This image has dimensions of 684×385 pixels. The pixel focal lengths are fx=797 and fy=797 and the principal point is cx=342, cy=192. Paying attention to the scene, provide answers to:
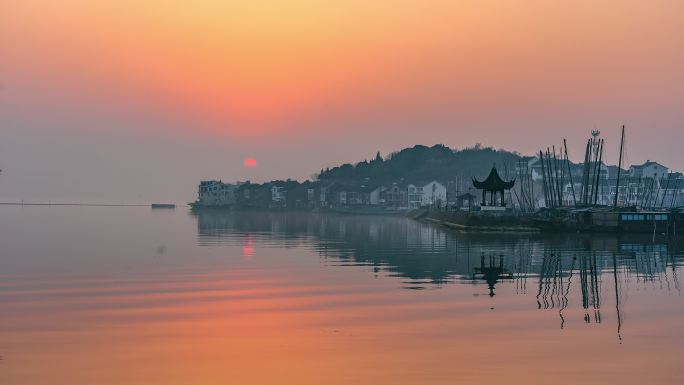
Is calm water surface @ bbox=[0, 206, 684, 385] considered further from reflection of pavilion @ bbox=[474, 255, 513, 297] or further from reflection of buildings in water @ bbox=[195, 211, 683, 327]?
reflection of buildings in water @ bbox=[195, 211, 683, 327]

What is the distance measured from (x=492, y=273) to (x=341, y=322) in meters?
22.1

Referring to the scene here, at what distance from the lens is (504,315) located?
30.5 meters

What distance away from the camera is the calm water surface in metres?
20.8

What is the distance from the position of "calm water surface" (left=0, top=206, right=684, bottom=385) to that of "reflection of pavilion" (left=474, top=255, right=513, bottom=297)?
0.25ft

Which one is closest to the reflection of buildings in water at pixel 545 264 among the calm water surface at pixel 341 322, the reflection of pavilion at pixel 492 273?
the reflection of pavilion at pixel 492 273

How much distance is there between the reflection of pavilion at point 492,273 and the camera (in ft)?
143

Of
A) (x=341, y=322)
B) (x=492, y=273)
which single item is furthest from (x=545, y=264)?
(x=341, y=322)

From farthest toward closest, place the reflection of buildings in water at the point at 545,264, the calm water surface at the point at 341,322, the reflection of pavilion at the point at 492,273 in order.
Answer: the reflection of pavilion at the point at 492,273
the reflection of buildings in water at the point at 545,264
the calm water surface at the point at 341,322

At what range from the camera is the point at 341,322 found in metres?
29.0

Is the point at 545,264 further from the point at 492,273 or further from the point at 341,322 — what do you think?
the point at 341,322

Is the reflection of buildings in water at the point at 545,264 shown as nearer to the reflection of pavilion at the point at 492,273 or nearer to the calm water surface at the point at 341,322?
the reflection of pavilion at the point at 492,273

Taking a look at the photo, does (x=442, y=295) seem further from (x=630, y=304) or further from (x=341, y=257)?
(x=341, y=257)

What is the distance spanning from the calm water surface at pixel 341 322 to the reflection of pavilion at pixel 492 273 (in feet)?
0.25

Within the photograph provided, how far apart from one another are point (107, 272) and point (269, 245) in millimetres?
33745
